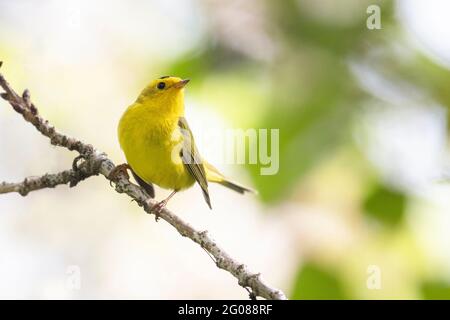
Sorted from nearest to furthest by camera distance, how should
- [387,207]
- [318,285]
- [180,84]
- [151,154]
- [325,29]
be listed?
[318,285] < [387,207] < [151,154] < [325,29] < [180,84]

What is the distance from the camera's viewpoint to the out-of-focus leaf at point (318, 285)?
4.37m

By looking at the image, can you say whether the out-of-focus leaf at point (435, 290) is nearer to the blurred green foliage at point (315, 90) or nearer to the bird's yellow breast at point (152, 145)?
the blurred green foliage at point (315, 90)

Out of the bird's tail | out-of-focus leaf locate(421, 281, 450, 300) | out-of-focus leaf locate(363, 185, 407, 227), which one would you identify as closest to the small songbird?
the bird's tail

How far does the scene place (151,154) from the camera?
15.9 ft

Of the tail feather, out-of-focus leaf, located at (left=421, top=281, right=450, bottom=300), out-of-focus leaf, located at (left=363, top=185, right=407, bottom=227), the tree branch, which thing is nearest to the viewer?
the tree branch

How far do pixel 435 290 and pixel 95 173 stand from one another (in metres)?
2.39

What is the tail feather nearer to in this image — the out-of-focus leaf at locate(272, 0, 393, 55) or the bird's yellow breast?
the bird's yellow breast

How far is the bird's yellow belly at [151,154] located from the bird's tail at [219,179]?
0.76 metres

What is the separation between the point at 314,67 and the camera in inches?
190

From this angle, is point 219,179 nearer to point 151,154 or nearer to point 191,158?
point 191,158

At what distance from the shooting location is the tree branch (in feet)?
9.99

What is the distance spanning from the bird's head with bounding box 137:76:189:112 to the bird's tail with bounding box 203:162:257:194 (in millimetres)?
731

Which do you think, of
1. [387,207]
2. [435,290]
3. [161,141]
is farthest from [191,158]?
[435,290]
